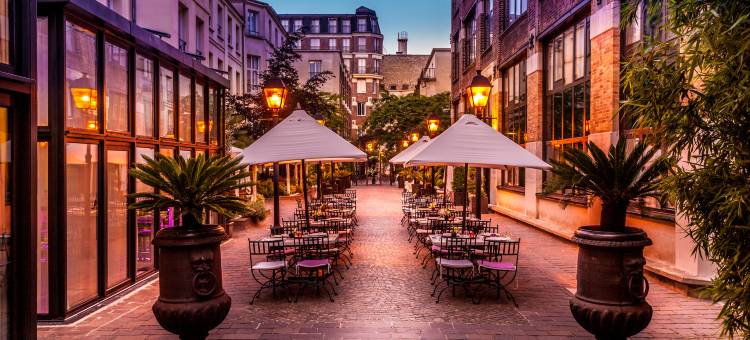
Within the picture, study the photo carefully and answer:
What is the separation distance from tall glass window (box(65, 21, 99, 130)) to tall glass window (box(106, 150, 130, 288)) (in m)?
0.80

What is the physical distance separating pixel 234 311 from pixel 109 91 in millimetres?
4168

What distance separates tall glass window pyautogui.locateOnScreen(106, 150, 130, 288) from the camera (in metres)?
8.72

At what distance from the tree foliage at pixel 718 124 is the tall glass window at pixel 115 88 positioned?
25.5 feet

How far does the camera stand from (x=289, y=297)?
859 cm

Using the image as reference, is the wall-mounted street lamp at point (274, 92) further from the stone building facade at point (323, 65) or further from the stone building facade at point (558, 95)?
the stone building facade at point (323, 65)

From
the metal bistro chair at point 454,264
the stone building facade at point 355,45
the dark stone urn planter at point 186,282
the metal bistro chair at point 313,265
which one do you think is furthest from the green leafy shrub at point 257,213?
the stone building facade at point 355,45

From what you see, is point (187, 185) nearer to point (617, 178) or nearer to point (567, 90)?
point (617, 178)

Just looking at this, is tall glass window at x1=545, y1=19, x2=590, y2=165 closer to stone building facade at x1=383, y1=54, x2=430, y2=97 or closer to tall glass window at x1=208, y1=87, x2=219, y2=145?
tall glass window at x1=208, y1=87, x2=219, y2=145

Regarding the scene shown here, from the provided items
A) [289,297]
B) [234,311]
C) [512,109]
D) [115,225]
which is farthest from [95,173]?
[512,109]

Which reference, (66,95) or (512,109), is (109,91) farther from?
(512,109)

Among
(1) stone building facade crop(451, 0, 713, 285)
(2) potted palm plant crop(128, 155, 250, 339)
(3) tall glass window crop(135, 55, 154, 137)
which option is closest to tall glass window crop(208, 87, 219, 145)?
(3) tall glass window crop(135, 55, 154, 137)

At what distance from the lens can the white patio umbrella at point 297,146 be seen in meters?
9.05

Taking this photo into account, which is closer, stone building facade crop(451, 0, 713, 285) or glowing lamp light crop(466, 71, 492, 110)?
stone building facade crop(451, 0, 713, 285)

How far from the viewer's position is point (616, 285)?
216 inches
